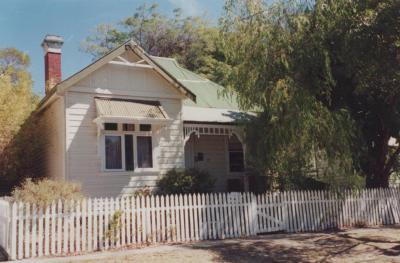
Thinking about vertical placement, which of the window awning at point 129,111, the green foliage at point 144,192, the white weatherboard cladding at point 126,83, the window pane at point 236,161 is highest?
the white weatherboard cladding at point 126,83

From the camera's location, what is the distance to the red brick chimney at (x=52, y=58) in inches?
743

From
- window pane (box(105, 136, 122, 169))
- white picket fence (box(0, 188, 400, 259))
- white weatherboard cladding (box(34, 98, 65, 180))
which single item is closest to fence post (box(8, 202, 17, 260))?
white picket fence (box(0, 188, 400, 259))

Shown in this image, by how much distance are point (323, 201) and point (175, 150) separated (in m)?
5.72

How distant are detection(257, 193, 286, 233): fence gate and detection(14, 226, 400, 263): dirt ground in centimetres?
60

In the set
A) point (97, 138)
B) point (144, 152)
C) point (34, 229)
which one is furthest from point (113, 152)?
point (34, 229)

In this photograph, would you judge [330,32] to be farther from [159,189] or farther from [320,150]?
[159,189]

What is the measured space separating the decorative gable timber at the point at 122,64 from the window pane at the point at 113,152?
2280 mm

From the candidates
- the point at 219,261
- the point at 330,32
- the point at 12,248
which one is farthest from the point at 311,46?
the point at 12,248

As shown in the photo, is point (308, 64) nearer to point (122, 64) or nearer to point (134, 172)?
point (122, 64)

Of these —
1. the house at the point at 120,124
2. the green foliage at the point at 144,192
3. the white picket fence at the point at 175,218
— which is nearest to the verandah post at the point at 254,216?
the white picket fence at the point at 175,218

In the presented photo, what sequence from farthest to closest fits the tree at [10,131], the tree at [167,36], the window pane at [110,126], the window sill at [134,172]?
the tree at [167,36] < the tree at [10,131] < the window pane at [110,126] < the window sill at [134,172]

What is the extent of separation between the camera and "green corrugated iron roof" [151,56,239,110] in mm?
19302

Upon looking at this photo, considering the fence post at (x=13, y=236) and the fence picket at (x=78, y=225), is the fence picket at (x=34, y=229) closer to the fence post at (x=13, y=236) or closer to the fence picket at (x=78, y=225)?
the fence post at (x=13, y=236)

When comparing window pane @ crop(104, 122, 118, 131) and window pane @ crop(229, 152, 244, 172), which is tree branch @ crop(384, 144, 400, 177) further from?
window pane @ crop(104, 122, 118, 131)
